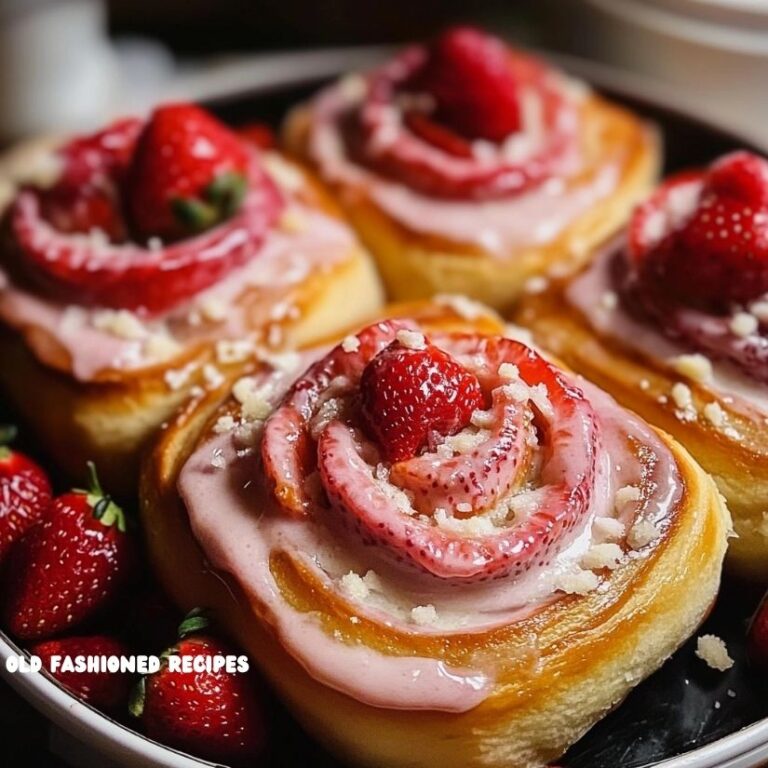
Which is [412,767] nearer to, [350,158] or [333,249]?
[333,249]

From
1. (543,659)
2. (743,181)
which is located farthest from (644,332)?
(543,659)

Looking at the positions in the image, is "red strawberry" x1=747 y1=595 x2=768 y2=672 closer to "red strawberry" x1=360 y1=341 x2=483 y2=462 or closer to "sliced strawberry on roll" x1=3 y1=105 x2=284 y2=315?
"red strawberry" x1=360 y1=341 x2=483 y2=462

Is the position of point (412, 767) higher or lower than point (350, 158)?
lower

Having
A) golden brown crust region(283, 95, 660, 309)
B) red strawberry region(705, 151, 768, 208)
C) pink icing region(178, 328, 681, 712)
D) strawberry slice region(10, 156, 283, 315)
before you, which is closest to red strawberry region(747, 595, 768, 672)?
pink icing region(178, 328, 681, 712)

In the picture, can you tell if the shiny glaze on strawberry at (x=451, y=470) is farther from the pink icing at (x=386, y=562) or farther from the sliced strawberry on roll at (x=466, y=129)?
the sliced strawberry on roll at (x=466, y=129)

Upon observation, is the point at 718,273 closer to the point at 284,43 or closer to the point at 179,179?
the point at 179,179

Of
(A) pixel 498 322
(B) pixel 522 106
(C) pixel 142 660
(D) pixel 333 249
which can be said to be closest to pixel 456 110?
(B) pixel 522 106
